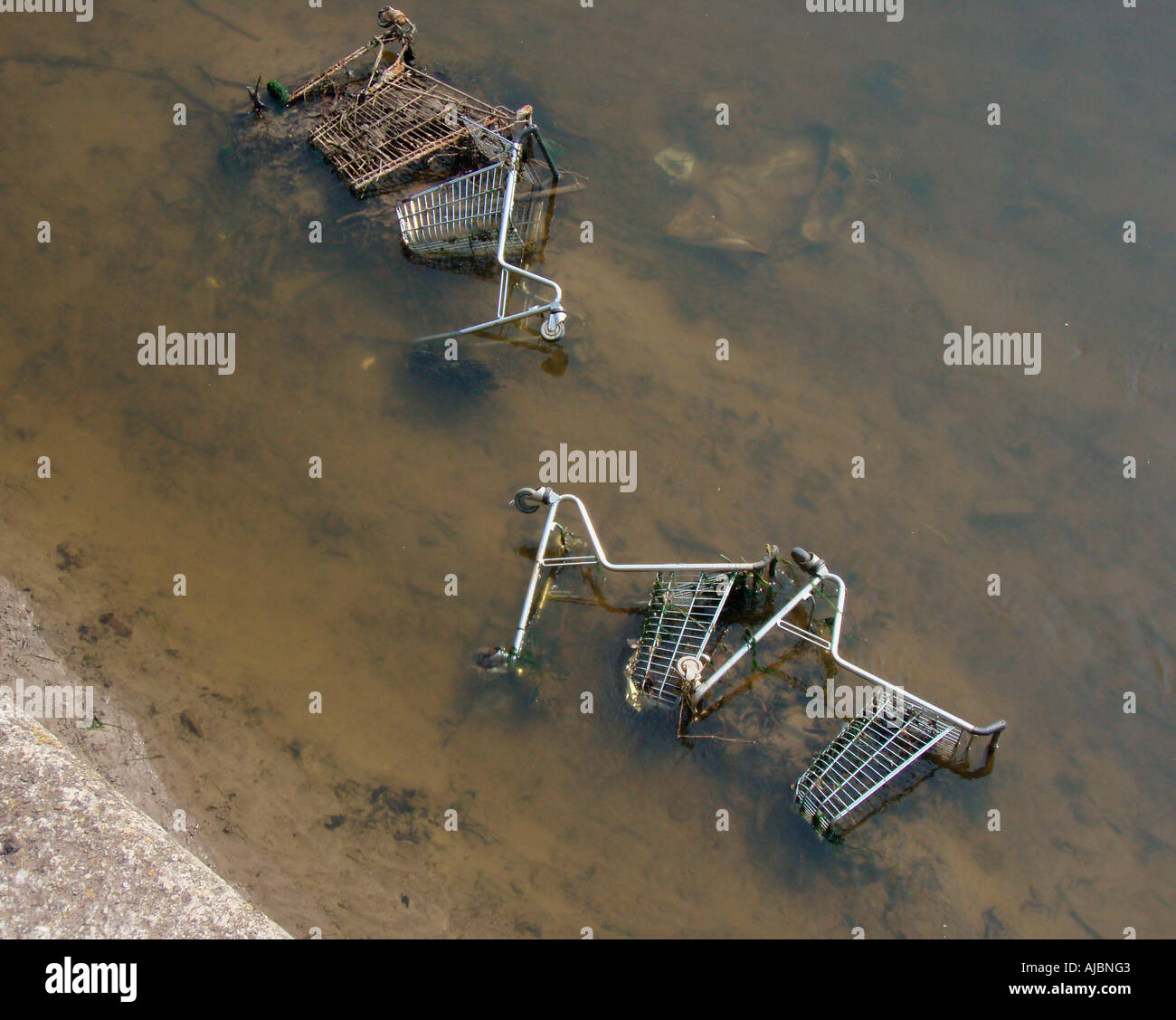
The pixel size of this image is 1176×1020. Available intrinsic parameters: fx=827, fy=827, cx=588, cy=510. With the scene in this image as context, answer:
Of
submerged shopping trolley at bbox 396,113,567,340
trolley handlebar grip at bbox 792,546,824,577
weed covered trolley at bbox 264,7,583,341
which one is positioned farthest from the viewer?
weed covered trolley at bbox 264,7,583,341

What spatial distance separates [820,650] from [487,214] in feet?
17.3

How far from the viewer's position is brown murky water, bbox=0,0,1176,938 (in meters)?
6.39

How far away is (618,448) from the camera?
7750mm

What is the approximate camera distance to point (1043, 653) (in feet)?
22.9

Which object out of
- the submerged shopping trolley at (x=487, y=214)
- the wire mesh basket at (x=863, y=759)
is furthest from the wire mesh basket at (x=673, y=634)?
the submerged shopping trolley at (x=487, y=214)

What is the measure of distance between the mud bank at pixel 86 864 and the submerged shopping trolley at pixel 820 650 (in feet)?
8.90

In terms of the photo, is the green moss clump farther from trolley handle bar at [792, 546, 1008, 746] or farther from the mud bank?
trolley handle bar at [792, 546, 1008, 746]

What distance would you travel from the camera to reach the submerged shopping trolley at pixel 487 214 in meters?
8.24

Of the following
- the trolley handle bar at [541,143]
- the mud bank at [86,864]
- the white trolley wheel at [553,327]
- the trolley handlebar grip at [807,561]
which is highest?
the trolley handle bar at [541,143]

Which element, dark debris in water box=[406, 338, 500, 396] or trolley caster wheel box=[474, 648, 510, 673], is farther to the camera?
dark debris in water box=[406, 338, 500, 396]

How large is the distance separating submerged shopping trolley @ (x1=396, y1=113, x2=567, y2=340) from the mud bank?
15.5 feet

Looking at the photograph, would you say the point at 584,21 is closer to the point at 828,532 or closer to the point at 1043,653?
the point at 828,532

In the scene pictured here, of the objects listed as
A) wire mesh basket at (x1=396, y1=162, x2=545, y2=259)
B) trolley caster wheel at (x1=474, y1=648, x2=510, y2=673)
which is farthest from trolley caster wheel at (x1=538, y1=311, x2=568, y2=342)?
trolley caster wheel at (x1=474, y1=648, x2=510, y2=673)

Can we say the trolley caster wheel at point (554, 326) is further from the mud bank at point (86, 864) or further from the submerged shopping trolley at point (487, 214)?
the mud bank at point (86, 864)
